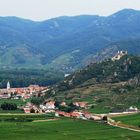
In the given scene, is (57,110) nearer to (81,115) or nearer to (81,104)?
(81,104)

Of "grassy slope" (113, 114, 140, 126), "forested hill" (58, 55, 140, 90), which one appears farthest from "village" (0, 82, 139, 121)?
"forested hill" (58, 55, 140, 90)

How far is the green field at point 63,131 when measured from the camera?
9962 cm

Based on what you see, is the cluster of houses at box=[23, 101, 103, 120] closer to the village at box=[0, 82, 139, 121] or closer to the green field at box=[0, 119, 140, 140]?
the village at box=[0, 82, 139, 121]

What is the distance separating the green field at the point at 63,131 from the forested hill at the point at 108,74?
57282 mm

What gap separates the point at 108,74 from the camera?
596ft

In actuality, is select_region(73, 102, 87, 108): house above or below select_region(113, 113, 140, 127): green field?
above

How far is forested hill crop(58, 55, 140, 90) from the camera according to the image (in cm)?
17912

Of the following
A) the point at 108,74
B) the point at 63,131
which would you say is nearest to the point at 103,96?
the point at 108,74

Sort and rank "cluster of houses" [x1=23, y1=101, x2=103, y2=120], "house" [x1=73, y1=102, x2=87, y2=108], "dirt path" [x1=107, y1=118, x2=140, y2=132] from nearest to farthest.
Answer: "dirt path" [x1=107, y1=118, x2=140, y2=132]
"cluster of houses" [x1=23, y1=101, x2=103, y2=120]
"house" [x1=73, y1=102, x2=87, y2=108]

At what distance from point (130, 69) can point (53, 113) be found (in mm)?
48452

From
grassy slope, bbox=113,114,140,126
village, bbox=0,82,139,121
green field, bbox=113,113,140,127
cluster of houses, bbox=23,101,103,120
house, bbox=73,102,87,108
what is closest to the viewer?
green field, bbox=113,113,140,127

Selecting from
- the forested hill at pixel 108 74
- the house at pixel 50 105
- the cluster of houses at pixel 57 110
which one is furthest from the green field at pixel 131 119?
the forested hill at pixel 108 74

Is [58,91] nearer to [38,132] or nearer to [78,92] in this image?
[78,92]

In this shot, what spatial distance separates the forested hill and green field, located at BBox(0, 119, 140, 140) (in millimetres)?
57282
